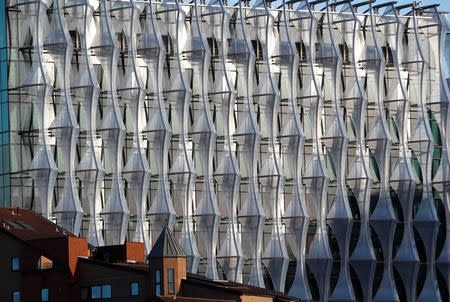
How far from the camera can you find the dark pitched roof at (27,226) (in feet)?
471

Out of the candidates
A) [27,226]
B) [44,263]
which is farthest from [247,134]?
[44,263]

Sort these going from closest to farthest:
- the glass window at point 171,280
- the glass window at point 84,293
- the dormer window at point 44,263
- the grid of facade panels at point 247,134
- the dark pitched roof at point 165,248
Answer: the glass window at point 171,280 < the dark pitched roof at point 165,248 < the glass window at point 84,293 < the dormer window at point 44,263 < the grid of facade panels at point 247,134

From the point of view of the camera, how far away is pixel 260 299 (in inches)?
5468

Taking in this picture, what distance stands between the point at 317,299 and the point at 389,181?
44.4 feet

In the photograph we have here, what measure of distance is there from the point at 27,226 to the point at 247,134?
31588mm

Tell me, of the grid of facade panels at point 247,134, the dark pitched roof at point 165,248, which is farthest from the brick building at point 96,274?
the grid of facade panels at point 247,134

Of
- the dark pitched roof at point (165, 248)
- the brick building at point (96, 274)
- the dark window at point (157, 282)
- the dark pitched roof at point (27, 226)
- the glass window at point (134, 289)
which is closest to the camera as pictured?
the dark window at point (157, 282)

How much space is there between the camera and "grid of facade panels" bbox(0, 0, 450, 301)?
167 metres

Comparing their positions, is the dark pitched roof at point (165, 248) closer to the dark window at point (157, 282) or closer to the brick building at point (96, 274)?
the brick building at point (96, 274)

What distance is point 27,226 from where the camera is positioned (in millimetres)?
149000

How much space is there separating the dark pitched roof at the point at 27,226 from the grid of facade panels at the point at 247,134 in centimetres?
971

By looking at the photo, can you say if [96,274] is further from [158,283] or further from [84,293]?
[158,283]

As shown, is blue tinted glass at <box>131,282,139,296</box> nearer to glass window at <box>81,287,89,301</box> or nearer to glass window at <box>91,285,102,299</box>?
glass window at <box>91,285,102,299</box>

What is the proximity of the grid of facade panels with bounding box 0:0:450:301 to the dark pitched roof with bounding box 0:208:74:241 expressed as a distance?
31.9 ft
